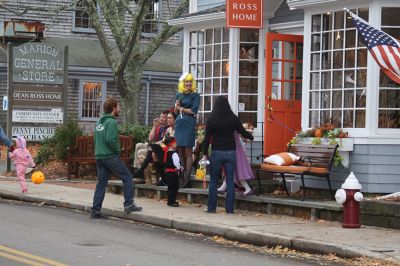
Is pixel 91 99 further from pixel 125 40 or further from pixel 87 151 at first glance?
pixel 87 151

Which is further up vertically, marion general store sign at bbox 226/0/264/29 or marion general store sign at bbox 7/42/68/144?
marion general store sign at bbox 226/0/264/29

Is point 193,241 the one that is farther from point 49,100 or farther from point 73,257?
point 49,100

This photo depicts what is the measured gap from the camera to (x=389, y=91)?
1464 centimetres

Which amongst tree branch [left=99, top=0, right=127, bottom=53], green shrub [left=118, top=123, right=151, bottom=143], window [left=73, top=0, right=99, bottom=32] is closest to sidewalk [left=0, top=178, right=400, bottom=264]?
green shrub [left=118, top=123, right=151, bottom=143]

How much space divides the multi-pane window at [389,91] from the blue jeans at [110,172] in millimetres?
4242

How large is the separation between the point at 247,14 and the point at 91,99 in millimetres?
18123

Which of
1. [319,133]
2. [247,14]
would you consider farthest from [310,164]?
[247,14]

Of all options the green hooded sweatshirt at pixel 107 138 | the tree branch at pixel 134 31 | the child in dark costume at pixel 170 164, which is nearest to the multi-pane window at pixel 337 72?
the child in dark costume at pixel 170 164

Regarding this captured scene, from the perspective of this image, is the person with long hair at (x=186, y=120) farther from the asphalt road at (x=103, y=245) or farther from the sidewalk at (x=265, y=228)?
the asphalt road at (x=103, y=245)

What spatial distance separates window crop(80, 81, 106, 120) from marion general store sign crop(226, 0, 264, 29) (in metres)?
17.8

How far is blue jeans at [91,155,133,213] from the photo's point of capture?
1432cm

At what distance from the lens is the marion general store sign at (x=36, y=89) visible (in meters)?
22.5

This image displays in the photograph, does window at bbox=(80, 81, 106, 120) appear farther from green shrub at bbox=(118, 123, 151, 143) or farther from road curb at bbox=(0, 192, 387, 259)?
road curb at bbox=(0, 192, 387, 259)

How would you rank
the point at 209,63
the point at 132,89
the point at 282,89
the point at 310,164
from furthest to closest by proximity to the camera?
the point at 132,89
the point at 209,63
the point at 282,89
the point at 310,164
